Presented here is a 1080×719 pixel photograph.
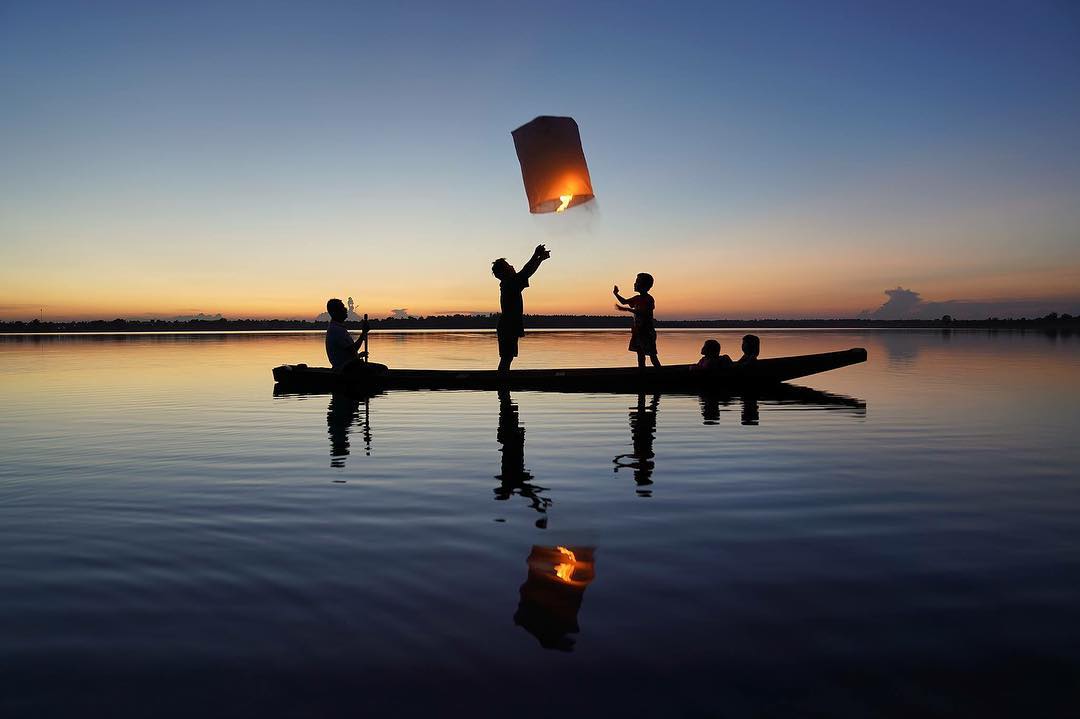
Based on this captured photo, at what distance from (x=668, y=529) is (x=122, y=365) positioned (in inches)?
1240

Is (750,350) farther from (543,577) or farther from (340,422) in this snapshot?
(543,577)

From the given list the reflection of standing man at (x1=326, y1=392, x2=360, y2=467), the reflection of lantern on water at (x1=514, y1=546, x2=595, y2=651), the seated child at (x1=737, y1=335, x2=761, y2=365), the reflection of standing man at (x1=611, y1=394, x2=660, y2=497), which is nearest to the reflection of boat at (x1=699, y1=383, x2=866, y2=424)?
the seated child at (x1=737, y1=335, x2=761, y2=365)

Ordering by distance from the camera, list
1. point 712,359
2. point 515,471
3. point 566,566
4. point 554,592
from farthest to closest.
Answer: point 712,359
point 515,471
point 566,566
point 554,592

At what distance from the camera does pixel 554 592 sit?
4297 millimetres

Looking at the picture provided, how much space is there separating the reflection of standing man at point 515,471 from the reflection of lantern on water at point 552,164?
3.95 m

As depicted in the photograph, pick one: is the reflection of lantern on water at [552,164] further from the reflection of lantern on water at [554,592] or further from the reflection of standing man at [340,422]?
the reflection of lantern on water at [554,592]

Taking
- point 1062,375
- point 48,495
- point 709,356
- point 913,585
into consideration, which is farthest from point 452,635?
point 1062,375

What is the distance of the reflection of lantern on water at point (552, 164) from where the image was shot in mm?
11578

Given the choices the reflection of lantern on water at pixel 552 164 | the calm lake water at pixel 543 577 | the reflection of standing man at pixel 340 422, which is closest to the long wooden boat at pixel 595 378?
the reflection of standing man at pixel 340 422

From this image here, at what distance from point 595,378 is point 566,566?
12.5 metres

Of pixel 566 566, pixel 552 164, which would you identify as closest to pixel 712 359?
pixel 552 164

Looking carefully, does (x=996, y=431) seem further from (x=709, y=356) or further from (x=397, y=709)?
(x=397, y=709)

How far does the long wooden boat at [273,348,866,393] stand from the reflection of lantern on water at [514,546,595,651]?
11.3 meters

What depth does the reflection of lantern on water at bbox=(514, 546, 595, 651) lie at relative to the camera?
3734 mm
